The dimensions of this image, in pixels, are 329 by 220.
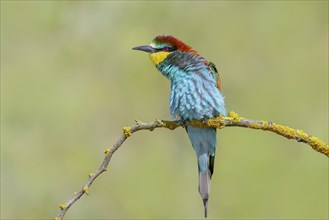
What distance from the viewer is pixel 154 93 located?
8.05m

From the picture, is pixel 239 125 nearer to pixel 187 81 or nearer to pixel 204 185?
pixel 187 81

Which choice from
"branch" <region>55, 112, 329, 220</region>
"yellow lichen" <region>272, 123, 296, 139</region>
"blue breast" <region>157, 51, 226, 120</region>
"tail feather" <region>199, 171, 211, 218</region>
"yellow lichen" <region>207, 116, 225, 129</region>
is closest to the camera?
"branch" <region>55, 112, 329, 220</region>

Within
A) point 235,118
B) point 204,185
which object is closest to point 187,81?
point 204,185

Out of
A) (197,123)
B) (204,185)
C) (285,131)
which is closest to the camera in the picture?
(285,131)

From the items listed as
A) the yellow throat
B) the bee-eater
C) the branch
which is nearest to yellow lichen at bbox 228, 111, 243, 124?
the branch

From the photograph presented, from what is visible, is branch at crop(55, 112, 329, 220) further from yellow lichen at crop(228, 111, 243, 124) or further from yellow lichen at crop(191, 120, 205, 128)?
yellow lichen at crop(191, 120, 205, 128)

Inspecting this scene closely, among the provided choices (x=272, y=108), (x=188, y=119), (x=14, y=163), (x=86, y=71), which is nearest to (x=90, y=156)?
(x=14, y=163)

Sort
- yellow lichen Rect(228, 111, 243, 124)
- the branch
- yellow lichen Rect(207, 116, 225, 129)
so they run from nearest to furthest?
the branch → yellow lichen Rect(228, 111, 243, 124) → yellow lichen Rect(207, 116, 225, 129)

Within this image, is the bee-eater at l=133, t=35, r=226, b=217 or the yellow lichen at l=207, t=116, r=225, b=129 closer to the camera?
the yellow lichen at l=207, t=116, r=225, b=129

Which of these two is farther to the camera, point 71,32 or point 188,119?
point 71,32

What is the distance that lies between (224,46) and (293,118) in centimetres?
112

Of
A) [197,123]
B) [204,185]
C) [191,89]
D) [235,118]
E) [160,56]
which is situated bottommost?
[204,185]

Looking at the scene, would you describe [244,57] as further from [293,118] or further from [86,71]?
[86,71]

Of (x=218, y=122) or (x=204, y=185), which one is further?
(x=204, y=185)
